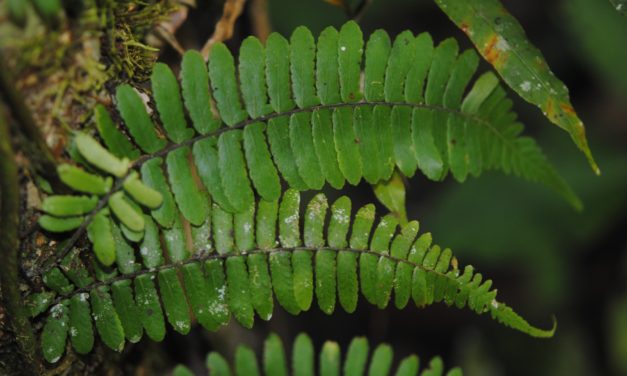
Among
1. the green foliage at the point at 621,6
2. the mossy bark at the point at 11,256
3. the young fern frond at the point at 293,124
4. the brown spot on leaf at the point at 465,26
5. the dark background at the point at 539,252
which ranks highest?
the green foliage at the point at 621,6

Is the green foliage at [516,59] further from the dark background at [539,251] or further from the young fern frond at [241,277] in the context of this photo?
the dark background at [539,251]

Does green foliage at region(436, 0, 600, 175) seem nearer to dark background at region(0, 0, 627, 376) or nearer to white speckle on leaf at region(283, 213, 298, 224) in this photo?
white speckle on leaf at region(283, 213, 298, 224)

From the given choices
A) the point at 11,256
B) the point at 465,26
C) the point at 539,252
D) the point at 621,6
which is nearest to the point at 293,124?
the point at 465,26

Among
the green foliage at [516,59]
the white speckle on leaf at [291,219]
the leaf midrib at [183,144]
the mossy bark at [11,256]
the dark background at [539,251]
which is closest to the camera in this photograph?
the mossy bark at [11,256]

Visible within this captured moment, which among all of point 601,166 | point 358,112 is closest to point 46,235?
point 358,112

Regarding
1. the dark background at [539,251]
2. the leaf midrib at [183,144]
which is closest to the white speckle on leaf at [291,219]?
the leaf midrib at [183,144]

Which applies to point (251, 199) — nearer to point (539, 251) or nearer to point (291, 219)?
point (291, 219)

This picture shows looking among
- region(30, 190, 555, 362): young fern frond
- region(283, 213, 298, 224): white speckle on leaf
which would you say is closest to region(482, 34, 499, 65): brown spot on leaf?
region(30, 190, 555, 362): young fern frond
